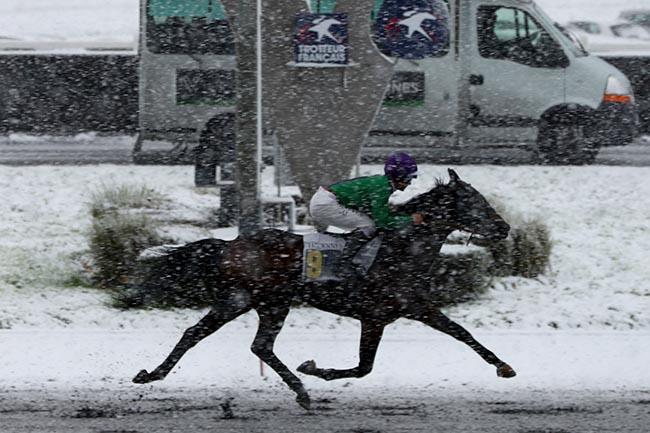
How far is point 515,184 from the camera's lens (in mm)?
15312

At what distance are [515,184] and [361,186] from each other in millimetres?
7871

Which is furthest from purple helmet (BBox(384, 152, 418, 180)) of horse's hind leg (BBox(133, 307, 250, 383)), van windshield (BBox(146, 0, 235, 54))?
van windshield (BBox(146, 0, 235, 54))

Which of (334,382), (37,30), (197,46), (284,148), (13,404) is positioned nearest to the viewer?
(13,404)

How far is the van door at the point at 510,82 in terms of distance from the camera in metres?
16.9

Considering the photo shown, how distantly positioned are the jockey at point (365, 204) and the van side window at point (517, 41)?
31.5ft

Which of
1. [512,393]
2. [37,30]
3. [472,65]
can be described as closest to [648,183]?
[472,65]

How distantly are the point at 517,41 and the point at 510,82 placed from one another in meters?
0.63

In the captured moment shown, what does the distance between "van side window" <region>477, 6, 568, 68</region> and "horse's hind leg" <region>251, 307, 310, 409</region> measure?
10.2 meters

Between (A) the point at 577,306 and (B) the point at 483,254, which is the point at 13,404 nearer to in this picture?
(B) the point at 483,254

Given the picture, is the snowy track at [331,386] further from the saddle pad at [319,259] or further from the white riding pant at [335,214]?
the white riding pant at [335,214]

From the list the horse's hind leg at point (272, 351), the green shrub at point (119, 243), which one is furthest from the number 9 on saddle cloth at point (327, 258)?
the green shrub at point (119, 243)

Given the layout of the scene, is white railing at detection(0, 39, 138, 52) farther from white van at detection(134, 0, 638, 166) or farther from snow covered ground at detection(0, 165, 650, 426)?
snow covered ground at detection(0, 165, 650, 426)

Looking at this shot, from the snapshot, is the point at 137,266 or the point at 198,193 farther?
the point at 198,193

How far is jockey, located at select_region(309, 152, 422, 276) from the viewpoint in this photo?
7.59m
